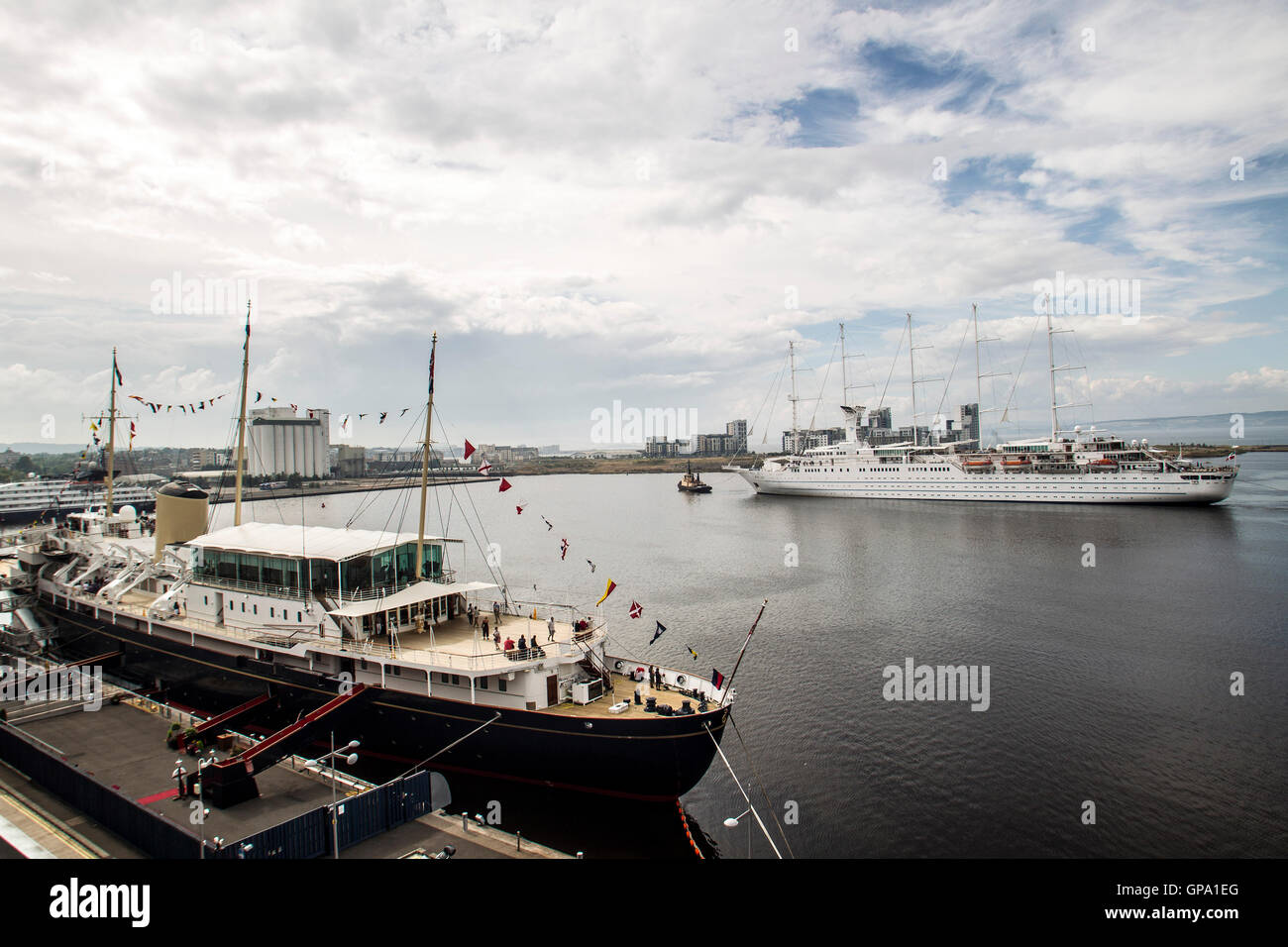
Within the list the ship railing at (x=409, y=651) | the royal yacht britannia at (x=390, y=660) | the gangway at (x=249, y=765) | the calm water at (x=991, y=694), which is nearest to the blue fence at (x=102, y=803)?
the gangway at (x=249, y=765)

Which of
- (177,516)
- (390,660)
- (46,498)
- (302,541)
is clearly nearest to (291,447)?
(46,498)

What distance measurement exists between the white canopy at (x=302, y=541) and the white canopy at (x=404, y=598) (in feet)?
6.24

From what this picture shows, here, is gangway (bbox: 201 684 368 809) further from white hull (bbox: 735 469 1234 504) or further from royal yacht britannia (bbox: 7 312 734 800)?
white hull (bbox: 735 469 1234 504)

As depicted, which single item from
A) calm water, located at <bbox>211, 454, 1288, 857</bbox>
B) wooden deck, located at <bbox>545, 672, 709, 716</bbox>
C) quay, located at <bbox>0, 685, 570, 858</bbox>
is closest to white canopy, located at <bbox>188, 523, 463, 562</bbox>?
quay, located at <bbox>0, 685, 570, 858</bbox>

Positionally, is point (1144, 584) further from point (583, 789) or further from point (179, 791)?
point (179, 791)

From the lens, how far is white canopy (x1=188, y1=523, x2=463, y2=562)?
24016 millimetres

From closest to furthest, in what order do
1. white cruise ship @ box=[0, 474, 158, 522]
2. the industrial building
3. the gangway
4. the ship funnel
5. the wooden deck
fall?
1. the gangway
2. the wooden deck
3. the ship funnel
4. white cruise ship @ box=[0, 474, 158, 522]
5. the industrial building

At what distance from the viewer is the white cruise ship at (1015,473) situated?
291ft

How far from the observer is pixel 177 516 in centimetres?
3136

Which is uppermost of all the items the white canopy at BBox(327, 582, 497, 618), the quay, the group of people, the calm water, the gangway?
the white canopy at BBox(327, 582, 497, 618)

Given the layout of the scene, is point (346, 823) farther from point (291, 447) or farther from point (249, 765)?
point (291, 447)

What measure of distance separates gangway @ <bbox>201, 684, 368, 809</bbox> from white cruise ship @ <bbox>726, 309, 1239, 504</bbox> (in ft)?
328
